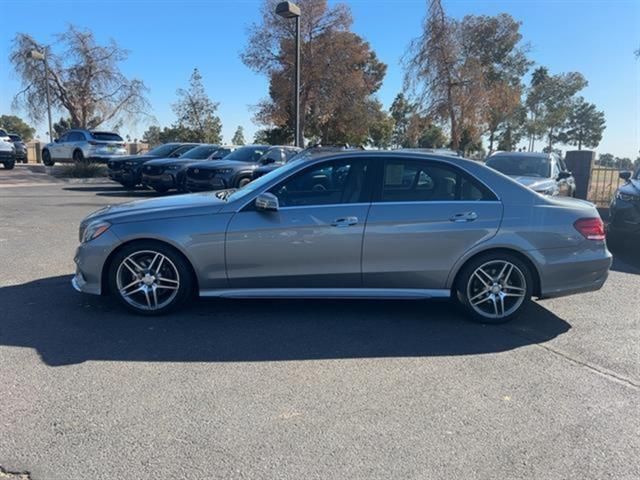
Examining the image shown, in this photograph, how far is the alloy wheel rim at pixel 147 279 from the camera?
190 inches

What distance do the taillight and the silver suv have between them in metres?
20.9

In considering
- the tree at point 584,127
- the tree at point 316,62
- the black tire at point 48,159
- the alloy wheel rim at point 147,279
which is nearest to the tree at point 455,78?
the tree at point 316,62

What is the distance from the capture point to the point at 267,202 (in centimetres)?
466

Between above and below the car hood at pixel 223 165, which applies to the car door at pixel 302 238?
below

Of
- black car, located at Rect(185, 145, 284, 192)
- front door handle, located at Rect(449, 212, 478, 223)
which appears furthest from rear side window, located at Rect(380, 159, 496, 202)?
black car, located at Rect(185, 145, 284, 192)

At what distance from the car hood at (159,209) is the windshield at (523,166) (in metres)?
8.22

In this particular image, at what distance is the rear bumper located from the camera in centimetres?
487

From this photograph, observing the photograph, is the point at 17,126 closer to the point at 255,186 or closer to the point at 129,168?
the point at 129,168

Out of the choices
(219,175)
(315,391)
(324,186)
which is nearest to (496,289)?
(324,186)

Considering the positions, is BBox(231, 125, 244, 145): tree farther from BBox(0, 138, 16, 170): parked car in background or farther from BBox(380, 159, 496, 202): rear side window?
BBox(380, 159, 496, 202): rear side window

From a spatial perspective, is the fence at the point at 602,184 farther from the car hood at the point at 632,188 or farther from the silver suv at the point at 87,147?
the silver suv at the point at 87,147

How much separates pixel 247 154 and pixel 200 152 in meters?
3.00

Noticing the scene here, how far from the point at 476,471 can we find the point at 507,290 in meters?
2.50

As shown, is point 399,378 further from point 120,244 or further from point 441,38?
point 441,38
